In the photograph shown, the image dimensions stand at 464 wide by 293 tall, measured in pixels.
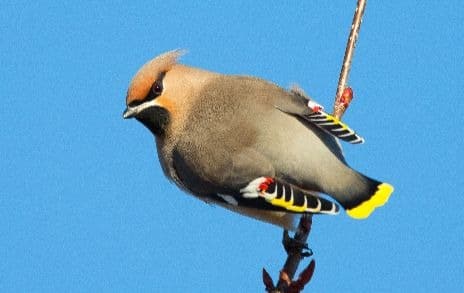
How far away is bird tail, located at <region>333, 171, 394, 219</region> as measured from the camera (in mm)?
4395

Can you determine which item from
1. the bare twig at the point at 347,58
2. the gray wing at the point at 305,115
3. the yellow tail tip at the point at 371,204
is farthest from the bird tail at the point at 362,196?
the bare twig at the point at 347,58

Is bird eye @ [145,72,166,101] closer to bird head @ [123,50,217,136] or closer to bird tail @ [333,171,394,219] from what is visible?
bird head @ [123,50,217,136]

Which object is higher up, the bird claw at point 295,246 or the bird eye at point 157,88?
the bird eye at point 157,88

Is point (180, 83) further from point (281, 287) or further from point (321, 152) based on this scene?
point (281, 287)

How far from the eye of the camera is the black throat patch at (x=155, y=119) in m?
4.78

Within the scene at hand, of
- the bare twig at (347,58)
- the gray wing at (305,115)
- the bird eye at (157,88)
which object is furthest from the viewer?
the bare twig at (347,58)

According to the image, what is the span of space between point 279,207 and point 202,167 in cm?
45

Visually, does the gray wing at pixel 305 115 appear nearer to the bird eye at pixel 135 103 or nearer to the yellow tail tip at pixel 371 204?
the yellow tail tip at pixel 371 204

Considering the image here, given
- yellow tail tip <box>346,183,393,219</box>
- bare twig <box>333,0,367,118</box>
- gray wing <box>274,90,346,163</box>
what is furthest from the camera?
bare twig <box>333,0,367,118</box>

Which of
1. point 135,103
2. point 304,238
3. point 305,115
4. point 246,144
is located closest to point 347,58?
point 305,115

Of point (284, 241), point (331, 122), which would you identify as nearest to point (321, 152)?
Answer: point (331, 122)

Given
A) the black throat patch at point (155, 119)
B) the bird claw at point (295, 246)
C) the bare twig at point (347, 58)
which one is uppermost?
the bare twig at point (347, 58)

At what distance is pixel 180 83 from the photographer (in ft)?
16.0

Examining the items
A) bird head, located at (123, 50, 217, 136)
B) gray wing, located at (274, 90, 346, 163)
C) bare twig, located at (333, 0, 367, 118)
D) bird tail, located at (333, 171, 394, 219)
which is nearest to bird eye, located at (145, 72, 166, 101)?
bird head, located at (123, 50, 217, 136)
